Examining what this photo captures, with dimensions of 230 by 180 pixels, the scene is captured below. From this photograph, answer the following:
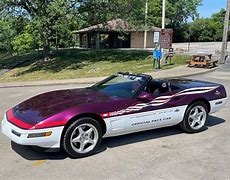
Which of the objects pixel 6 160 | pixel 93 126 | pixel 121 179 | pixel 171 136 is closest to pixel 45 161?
pixel 6 160

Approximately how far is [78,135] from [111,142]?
92 cm

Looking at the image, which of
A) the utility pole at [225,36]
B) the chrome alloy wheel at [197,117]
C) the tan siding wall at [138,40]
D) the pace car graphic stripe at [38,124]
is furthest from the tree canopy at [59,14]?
the tan siding wall at [138,40]

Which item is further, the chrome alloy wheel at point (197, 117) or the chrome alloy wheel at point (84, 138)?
the chrome alloy wheel at point (197, 117)

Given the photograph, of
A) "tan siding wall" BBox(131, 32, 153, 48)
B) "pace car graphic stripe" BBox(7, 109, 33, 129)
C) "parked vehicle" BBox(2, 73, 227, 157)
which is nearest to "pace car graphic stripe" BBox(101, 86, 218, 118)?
"parked vehicle" BBox(2, 73, 227, 157)

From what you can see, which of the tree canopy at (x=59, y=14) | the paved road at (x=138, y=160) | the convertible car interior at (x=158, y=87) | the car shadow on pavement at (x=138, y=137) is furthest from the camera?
the tree canopy at (x=59, y=14)

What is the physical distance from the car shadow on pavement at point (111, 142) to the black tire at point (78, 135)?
194 millimetres


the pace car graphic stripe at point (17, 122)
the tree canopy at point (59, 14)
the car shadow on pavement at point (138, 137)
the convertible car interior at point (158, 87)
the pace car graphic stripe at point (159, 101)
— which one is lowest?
the car shadow on pavement at point (138, 137)

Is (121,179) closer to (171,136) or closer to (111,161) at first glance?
(111,161)

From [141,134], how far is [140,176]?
1838 mm

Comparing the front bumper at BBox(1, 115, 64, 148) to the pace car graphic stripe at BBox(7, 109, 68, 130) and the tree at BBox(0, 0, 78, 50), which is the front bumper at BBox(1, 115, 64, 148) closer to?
the pace car graphic stripe at BBox(7, 109, 68, 130)

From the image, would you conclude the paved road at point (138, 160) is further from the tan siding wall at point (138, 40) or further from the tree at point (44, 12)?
the tan siding wall at point (138, 40)

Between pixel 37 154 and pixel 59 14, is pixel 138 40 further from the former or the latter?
pixel 37 154

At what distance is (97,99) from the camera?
17.1 feet

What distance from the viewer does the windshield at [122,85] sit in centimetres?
552
